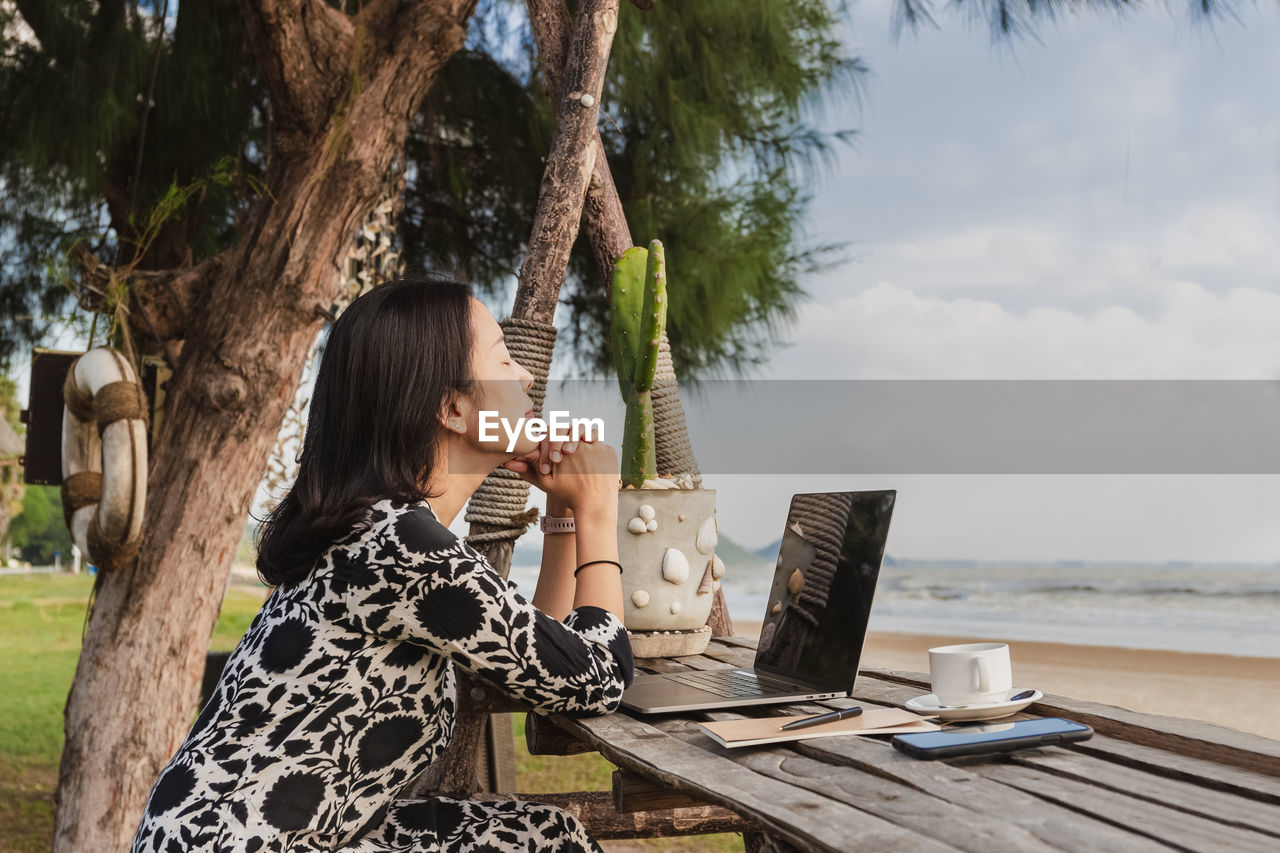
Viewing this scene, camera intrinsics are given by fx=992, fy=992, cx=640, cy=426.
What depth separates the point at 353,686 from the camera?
104 centimetres

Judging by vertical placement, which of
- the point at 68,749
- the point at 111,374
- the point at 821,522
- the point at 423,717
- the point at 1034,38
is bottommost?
the point at 68,749

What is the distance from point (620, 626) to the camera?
120 cm

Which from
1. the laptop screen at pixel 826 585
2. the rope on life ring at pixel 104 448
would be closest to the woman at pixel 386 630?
the laptop screen at pixel 826 585

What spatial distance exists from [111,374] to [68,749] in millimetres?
1074

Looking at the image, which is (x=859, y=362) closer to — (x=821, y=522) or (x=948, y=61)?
(x=948, y=61)

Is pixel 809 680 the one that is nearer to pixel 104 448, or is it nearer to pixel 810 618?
pixel 810 618

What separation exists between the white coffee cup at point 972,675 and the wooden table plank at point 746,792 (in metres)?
0.26

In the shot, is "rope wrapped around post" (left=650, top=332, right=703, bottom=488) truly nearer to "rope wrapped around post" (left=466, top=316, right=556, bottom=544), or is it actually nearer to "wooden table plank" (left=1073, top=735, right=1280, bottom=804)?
"rope wrapped around post" (left=466, top=316, right=556, bottom=544)

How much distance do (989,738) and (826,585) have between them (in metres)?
0.41

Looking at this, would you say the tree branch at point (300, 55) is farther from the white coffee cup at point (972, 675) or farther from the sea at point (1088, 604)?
the sea at point (1088, 604)

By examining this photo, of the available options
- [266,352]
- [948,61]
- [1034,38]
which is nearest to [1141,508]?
[948,61]

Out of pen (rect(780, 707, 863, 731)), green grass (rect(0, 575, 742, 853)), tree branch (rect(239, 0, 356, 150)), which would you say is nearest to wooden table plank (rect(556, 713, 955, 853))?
pen (rect(780, 707, 863, 731))

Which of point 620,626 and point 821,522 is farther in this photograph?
point 821,522

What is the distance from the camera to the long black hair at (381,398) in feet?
3.73
